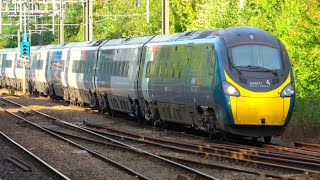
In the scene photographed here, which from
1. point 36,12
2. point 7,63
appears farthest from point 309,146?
point 7,63

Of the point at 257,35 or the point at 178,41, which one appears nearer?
the point at 257,35

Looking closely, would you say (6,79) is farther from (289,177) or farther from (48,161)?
(289,177)

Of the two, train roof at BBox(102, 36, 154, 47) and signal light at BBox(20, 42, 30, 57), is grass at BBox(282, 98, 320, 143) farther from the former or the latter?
signal light at BBox(20, 42, 30, 57)

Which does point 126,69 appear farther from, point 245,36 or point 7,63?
point 7,63

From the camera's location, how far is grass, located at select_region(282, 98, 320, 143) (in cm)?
2055

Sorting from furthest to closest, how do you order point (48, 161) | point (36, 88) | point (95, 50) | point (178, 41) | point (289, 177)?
point (36, 88) → point (95, 50) → point (178, 41) → point (48, 161) → point (289, 177)

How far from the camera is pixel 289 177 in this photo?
11938mm

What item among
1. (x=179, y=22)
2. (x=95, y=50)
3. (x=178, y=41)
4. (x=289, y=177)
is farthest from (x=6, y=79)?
(x=289, y=177)

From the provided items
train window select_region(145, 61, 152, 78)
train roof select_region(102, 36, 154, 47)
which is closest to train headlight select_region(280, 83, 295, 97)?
train window select_region(145, 61, 152, 78)

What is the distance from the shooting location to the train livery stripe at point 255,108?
17344 mm

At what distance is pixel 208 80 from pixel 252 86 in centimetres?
132

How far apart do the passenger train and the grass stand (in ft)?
7.18

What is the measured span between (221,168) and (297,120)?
8.46m

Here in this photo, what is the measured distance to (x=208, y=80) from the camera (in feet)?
60.3
